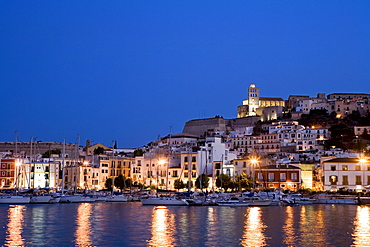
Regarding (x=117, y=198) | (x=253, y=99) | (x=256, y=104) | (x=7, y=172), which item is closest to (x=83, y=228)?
(x=117, y=198)

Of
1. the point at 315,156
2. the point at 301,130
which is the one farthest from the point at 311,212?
the point at 301,130

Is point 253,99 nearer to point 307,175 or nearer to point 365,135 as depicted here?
point 365,135

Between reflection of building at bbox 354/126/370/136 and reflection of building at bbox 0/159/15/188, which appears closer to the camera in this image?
reflection of building at bbox 0/159/15/188

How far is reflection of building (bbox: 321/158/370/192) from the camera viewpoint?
63.2 m

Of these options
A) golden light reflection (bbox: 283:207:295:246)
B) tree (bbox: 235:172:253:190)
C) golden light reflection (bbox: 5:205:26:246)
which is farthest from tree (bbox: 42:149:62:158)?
golden light reflection (bbox: 283:207:295:246)

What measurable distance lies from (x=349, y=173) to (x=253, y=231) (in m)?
32.4

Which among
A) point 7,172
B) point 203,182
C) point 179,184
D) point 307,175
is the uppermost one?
point 7,172

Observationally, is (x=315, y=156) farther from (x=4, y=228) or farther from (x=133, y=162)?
(x=4, y=228)

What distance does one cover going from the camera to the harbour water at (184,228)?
98.6ft

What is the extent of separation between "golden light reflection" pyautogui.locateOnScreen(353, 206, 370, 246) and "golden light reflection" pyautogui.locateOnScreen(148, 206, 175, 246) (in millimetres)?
9869

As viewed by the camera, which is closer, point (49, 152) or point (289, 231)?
point (289, 231)

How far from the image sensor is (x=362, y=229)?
35406mm

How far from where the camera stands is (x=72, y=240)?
1190 inches

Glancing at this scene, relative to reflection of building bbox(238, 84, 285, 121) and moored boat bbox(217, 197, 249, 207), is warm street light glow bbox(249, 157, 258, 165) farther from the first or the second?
reflection of building bbox(238, 84, 285, 121)
